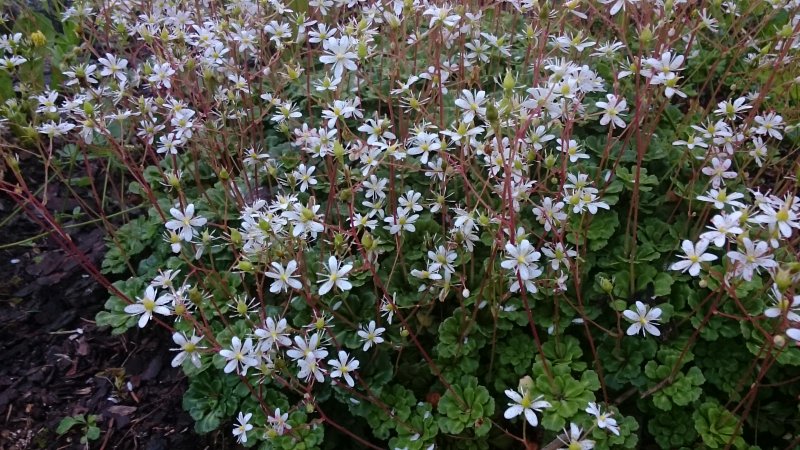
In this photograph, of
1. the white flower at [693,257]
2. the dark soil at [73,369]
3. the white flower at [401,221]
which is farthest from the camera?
the dark soil at [73,369]

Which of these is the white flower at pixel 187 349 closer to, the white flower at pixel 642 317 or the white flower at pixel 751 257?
the white flower at pixel 642 317

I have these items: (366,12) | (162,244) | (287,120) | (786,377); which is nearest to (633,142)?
(786,377)

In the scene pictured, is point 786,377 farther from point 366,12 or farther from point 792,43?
point 366,12

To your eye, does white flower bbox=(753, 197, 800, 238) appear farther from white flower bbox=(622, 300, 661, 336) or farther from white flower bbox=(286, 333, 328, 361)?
white flower bbox=(286, 333, 328, 361)

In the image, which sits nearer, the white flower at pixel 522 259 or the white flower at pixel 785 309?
the white flower at pixel 785 309

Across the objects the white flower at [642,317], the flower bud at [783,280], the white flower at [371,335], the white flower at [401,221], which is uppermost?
the flower bud at [783,280]

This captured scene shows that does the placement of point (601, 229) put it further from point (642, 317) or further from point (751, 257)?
point (751, 257)

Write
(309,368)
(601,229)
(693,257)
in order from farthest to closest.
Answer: (601,229) → (309,368) → (693,257)

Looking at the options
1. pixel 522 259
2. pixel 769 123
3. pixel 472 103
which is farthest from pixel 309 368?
pixel 769 123

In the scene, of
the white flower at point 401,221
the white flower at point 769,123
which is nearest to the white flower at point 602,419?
the white flower at point 401,221
